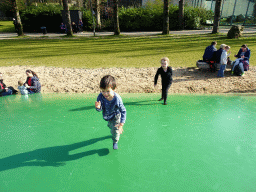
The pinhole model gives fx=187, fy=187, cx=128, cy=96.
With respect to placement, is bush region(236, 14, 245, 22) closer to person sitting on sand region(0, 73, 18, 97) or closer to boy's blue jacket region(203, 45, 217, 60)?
boy's blue jacket region(203, 45, 217, 60)

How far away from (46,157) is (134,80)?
583 centimetres

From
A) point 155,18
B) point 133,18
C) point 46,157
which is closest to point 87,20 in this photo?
point 133,18

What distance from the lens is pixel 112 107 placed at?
3.41 meters

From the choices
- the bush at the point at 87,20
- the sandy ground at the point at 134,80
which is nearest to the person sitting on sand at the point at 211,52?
the sandy ground at the point at 134,80

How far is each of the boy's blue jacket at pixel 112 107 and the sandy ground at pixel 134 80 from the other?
462 centimetres

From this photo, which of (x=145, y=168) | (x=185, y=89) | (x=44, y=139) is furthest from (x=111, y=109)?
(x=185, y=89)

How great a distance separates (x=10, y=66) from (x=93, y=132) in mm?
8906

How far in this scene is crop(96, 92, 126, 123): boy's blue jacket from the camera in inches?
131

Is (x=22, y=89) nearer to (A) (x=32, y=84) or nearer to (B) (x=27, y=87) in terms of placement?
(B) (x=27, y=87)

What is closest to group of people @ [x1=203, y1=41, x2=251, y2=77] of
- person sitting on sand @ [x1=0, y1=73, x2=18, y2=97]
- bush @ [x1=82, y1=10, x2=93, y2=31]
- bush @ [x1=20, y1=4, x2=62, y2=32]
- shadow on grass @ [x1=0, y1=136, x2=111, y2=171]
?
shadow on grass @ [x1=0, y1=136, x2=111, y2=171]

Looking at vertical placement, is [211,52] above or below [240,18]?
below

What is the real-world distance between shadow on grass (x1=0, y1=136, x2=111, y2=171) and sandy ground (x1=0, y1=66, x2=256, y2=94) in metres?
4.38

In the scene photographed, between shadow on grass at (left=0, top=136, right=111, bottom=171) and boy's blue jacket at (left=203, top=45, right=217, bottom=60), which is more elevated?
boy's blue jacket at (left=203, top=45, right=217, bottom=60)

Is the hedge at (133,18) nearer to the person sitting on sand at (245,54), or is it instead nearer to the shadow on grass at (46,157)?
the person sitting on sand at (245,54)
